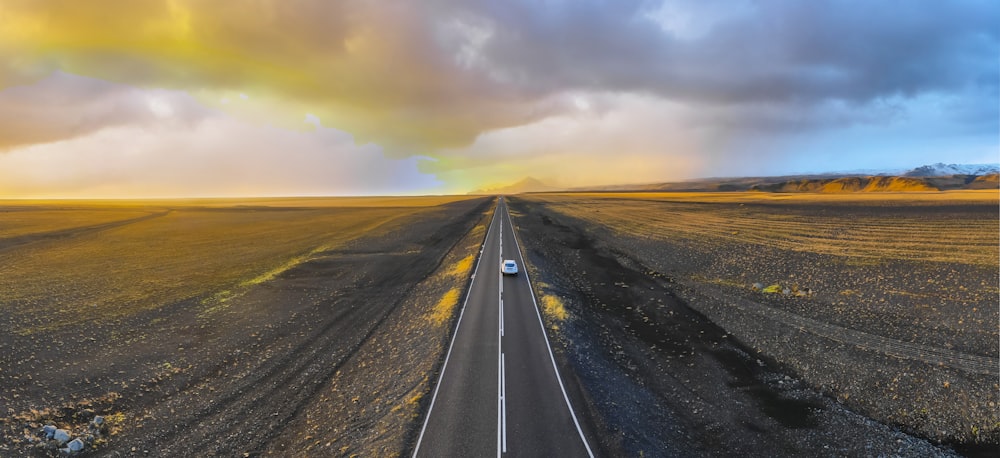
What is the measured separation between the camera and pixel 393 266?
46.3 m

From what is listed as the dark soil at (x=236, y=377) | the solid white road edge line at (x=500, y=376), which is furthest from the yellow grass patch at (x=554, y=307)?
the dark soil at (x=236, y=377)

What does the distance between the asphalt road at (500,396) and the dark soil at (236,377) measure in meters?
1.22

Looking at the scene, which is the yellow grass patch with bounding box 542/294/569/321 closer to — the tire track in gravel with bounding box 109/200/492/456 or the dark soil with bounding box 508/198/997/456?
the dark soil with bounding box 508/198/997/456

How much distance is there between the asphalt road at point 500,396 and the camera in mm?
14039

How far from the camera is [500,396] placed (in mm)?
17062

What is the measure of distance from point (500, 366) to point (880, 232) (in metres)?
55.8

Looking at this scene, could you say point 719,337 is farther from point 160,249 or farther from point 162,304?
point 160,249

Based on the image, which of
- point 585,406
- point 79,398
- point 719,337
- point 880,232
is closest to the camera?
point 585,406

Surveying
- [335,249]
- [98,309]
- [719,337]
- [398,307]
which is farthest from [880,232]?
[98,309]

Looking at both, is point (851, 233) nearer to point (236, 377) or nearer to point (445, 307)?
point (445, 307)

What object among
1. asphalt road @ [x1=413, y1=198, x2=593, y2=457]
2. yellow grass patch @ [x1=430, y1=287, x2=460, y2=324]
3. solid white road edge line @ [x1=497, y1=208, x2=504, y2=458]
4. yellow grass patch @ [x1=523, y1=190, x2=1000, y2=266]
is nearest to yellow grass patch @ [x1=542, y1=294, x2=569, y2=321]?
asphalt road @ [x1=413, y1=198, x2=593, y2=457]

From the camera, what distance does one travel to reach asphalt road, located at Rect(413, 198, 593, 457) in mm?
14039

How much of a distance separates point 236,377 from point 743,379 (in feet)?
88.0

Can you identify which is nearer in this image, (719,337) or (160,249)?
(719,337)
